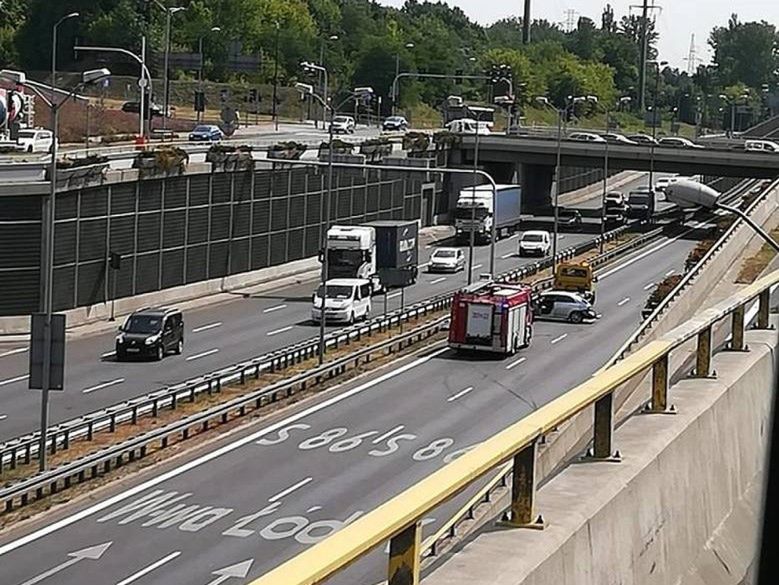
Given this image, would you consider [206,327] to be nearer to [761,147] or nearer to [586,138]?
[586,138]

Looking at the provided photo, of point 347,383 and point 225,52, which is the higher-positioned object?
point 225,52

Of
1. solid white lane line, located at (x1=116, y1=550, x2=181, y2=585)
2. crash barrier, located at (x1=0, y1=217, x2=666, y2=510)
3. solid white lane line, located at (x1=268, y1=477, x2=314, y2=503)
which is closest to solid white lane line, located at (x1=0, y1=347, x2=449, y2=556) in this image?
crash barrier, located at (x1=0, y1=217, x2=666, y2=510)

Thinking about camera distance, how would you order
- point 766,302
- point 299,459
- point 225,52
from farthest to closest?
1. point 225,52
2. point 299,459
3. point 766,302

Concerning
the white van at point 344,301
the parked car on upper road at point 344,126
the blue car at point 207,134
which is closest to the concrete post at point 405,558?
the white van at point 344,301

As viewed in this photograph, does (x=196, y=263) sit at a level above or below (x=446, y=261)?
above

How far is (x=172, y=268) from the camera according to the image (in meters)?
52.8

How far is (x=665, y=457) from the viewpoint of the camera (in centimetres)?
713

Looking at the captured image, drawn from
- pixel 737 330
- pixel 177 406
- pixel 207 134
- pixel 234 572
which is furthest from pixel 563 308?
pixel 737 330

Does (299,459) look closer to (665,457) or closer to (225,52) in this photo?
(665,457)

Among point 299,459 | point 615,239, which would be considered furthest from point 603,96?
point 299,459

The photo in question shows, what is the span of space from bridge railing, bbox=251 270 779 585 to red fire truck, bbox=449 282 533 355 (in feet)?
110

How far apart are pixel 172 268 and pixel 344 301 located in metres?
6.74

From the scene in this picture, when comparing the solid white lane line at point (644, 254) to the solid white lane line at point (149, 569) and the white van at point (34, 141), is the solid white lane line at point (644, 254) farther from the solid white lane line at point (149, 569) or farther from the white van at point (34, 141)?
the solid white lane line at point (149, 569)

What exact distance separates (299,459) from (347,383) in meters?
9.31
